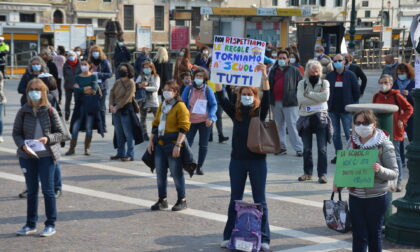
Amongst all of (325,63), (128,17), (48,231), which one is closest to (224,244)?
(48,231)

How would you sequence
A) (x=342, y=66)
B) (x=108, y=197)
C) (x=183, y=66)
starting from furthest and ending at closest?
1. (x=183, y=66)
2. (x=342, y=66)
3. (x=108, y=197)

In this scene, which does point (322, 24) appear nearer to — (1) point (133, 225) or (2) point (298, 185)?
(2) point (298, 185)

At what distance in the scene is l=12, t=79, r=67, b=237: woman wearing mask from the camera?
8055mm

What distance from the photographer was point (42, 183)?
26.5 feet

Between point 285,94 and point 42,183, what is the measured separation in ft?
21.2

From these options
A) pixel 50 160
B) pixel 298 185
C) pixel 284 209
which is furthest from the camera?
pixel 298 185

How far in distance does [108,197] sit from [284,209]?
241 centimetres

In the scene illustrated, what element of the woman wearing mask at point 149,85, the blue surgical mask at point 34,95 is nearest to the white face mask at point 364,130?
the blue surgical mask at point 34,95

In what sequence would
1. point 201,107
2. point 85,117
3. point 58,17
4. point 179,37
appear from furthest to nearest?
1. point 58,17
2. point 179,37
3. point 85,117
4. point 201,107

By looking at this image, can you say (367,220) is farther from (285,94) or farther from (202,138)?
(285,94)

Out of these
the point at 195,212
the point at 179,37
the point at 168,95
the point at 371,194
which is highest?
the point at 179,37

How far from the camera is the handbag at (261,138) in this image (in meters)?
7.60

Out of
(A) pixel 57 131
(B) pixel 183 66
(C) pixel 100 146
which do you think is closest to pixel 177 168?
(A) pixel 57 131

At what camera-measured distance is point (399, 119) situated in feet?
37.2
